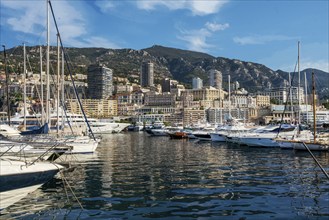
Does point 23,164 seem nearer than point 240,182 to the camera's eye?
Yes

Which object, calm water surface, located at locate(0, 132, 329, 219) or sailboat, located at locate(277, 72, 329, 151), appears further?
sailboat, located at locate(277, 72, 329, 151)

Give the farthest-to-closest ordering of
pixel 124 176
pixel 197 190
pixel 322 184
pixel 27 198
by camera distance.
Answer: pixel 124 176, pixel 322 184, pixel 197 190, pixel 27 198

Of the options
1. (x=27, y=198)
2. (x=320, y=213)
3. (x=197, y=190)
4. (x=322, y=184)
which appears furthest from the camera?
(x=322, y=184)

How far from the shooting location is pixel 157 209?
44.3 feet

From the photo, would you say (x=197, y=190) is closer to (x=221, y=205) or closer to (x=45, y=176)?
(x=221, y=205)

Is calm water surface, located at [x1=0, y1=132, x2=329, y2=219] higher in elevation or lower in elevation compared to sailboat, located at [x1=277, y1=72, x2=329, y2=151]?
lower

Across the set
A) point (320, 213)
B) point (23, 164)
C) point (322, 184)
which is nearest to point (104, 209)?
point (23, 164)

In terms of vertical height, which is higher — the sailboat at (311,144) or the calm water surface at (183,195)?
the sailboat at (311,144)

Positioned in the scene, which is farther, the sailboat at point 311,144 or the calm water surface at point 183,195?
the sailboat at point 311,144

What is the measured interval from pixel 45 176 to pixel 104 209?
2760 millimetres

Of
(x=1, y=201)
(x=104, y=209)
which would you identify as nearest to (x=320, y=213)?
(x=104, y=209)

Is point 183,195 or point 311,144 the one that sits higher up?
point 311,144

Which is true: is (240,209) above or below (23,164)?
below

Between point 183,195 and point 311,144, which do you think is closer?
point 183,195
